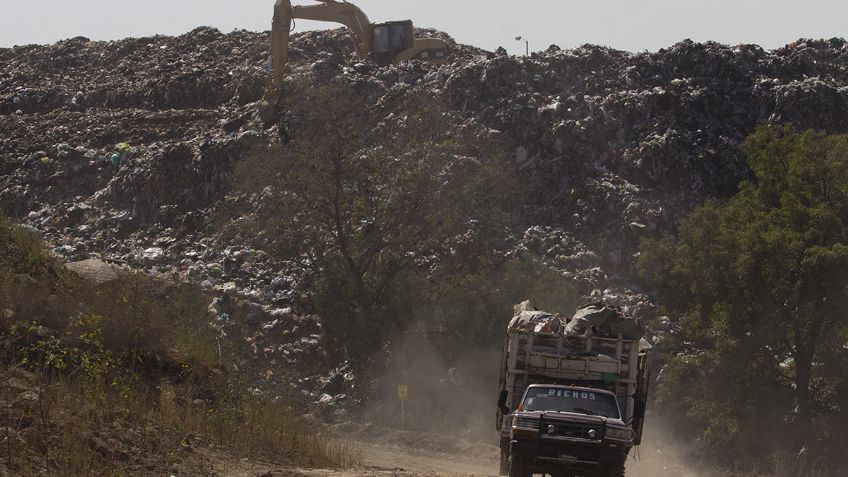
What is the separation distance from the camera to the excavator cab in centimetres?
3988

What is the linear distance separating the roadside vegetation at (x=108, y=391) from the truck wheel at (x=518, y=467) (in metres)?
2.20

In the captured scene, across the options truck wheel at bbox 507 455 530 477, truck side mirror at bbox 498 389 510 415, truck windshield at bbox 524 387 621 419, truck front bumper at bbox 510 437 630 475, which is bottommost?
truck wheel at bbox 507 455 530 477

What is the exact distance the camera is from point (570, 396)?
11.5 m

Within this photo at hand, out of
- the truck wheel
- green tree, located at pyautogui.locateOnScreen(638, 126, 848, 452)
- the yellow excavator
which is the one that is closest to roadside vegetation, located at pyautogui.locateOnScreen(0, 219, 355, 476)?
the truck wheel

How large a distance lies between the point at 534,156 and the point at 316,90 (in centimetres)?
637

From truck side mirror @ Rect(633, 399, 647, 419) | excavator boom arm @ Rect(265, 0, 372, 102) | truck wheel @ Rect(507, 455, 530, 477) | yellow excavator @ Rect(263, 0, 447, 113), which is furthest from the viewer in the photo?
yellow excavator @ Rect(263, 0, 447, 113)

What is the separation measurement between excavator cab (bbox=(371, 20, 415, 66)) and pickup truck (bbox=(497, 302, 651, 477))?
26.6 m

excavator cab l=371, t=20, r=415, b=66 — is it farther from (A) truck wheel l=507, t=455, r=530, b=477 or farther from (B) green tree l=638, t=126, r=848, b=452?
(A) truck wheel l=507, t=455, r=530, b=477

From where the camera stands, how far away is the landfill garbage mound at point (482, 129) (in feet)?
86.0

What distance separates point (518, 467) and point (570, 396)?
1.08 m

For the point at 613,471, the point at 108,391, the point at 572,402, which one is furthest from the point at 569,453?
the point at 108,391

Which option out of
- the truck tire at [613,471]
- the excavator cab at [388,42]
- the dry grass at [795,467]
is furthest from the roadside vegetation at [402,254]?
the excavator cab at [388,42]

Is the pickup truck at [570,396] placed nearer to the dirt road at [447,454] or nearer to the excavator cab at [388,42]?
the dirt road at [447,454]

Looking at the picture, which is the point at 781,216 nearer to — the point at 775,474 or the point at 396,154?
the point at 775,474
